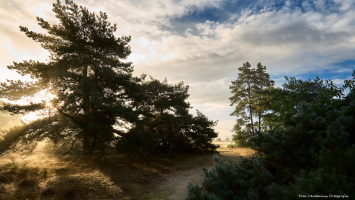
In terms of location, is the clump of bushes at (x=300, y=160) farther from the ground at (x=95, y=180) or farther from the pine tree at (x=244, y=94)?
the pine tree at (x=244, y=94)

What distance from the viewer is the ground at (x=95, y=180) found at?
295 inches

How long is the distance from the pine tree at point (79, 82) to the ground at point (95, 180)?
2.07 m

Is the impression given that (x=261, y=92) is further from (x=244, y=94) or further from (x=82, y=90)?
(x=82, y=90)

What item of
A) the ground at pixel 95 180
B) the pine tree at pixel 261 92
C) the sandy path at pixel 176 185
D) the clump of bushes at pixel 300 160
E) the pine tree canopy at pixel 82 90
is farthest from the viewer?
the pine tree at pixel 261 92

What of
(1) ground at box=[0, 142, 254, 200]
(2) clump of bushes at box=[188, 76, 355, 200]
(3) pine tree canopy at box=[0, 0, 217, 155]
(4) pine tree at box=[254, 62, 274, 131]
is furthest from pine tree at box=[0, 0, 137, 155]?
(4) pine tree at box=[254, 62, 274, 131]

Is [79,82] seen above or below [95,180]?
above

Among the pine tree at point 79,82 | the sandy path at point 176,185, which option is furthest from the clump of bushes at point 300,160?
the pine tree at point 79,82

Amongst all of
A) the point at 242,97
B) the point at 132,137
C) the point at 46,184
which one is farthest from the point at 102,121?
the point at 242,97

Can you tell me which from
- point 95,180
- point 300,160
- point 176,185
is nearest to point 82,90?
point 95,180

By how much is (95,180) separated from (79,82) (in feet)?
23.0

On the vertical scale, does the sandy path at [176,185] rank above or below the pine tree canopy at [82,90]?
below

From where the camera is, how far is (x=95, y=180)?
8.97 m

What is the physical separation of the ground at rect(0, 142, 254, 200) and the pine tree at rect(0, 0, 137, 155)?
6.80ft

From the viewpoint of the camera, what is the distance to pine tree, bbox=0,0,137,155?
10.2 metres
